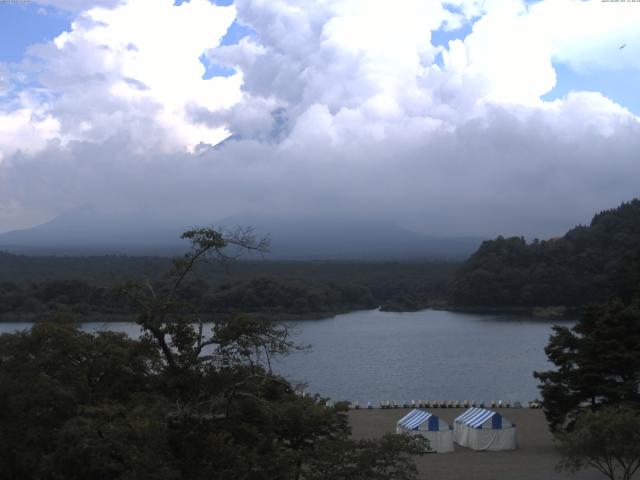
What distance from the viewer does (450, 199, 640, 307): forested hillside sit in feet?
176

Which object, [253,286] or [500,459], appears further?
[253,286]

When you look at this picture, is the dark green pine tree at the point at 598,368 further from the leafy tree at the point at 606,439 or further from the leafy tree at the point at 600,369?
the leafy tree at the point at 606,439

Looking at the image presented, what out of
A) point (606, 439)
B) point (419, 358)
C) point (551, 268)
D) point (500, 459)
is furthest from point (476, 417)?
point (551, 268)

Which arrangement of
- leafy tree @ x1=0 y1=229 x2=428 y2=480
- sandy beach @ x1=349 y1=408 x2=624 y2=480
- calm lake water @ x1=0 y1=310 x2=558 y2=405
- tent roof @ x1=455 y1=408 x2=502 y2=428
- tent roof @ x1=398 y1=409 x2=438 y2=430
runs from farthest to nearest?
calm lake water @ x1=0 y1=310 x2=558 y2=405
tent roof @ x1=455 y1=408 x2=502 y2=428
tent roof @ x1=398 y1=409 x2=438 y2=430
sandy beach @ x1=349 y1=408 x2=624 y2=480
leafy tree @ x1=0 y1=229 x2=428 y2=480

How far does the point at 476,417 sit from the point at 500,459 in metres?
1.35

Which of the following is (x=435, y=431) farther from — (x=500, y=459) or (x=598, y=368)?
(x=598, y=368)

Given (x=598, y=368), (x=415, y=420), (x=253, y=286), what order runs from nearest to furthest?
1. (x=598, y=368)
2. (x=415, y=420)
3. (x=253, y=286)

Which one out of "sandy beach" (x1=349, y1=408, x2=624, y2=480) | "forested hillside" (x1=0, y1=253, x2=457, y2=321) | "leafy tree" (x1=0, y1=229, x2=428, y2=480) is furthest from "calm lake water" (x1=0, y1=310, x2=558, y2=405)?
"leafy tree" (x1=0, y1=229, x2=428, y2=480)

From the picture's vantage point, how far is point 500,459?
14.1 m

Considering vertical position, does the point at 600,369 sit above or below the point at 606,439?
above

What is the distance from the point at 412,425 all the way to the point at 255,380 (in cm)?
911

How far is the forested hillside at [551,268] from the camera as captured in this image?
2111 inches

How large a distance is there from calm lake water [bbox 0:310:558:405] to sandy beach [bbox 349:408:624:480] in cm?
213

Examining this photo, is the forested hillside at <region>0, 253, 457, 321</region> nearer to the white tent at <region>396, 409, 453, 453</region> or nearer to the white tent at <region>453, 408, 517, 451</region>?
the white tent at <region>396, 409, 453, 453</region>
